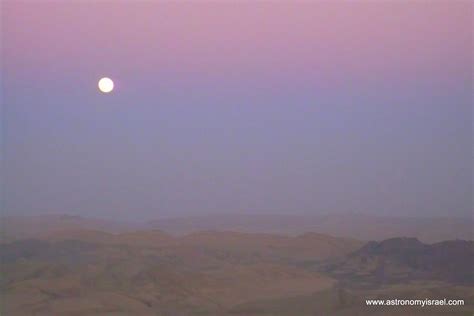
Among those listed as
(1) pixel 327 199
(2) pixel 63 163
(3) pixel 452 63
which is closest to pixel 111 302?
(2) pixel 63 163

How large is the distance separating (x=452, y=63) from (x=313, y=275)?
342cm

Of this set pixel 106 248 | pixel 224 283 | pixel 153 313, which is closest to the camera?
pixel 153 313

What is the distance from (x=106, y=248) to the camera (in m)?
9.27

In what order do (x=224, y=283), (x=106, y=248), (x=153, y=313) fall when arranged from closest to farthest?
(x=153, y=313)
(x=224, y=283)
(x=106, y=248)

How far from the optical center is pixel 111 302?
8.32 meters

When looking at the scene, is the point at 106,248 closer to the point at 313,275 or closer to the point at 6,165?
the point at 6,165

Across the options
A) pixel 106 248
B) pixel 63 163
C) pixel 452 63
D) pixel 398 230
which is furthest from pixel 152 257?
pixel 452 63

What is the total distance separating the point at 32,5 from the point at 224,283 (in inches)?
176

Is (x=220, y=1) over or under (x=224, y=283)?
over

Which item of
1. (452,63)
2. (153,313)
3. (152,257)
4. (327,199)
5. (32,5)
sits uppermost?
(32,5)

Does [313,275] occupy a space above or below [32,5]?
below

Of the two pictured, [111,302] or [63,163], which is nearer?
[111,302]

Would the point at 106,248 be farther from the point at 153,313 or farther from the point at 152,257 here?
the point at 153,313

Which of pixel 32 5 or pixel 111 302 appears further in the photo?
pixel 32 5
